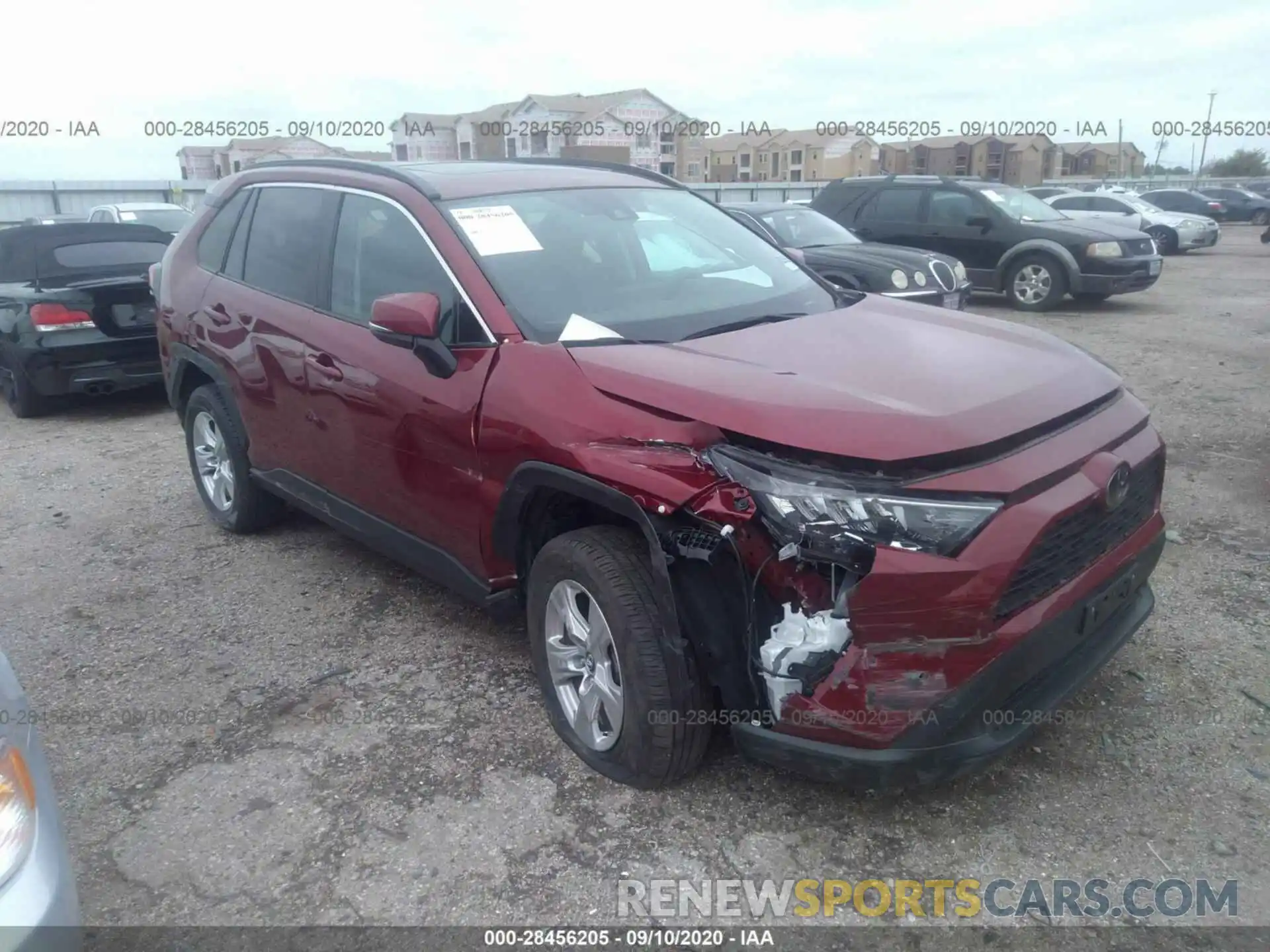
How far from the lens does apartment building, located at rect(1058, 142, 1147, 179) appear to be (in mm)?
50719

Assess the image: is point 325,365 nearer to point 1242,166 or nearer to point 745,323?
point 745,323

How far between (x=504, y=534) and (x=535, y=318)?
724 mm

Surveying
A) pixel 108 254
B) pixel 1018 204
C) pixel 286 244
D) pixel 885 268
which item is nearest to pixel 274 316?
pixel 286 244

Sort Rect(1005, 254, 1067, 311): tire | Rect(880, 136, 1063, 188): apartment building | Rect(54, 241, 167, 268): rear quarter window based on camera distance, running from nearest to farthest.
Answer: Rect(54, 241, 167, 268): rear quarter window, Rect(1005, 254, 1067, 311): tire, Rect(880, 136, 1063, 188): apartment building

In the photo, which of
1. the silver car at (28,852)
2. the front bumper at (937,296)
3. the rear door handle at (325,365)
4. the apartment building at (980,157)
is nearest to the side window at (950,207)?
the front bumper at (937,296)

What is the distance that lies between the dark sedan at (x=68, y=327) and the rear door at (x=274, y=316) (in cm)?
303

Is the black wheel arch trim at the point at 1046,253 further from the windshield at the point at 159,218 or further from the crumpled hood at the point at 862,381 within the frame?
the windshield at the point at 159,218

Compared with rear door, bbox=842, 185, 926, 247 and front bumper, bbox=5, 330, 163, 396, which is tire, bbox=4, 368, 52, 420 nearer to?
front bumper, bbox=5, 330, 163, 396

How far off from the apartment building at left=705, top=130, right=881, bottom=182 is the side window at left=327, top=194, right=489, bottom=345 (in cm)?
2982

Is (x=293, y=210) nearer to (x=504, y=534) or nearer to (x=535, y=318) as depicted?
(x=535, y=318)

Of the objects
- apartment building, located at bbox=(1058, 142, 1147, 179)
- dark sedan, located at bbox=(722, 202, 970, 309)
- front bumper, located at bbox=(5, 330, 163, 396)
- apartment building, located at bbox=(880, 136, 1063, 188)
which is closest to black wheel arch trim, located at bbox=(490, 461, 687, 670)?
front bumper, located at bbox=(5, 330, 163, 396)

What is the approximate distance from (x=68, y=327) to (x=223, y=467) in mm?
3150

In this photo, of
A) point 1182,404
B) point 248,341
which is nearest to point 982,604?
point 248,341

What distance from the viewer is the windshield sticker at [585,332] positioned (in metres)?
3.11
